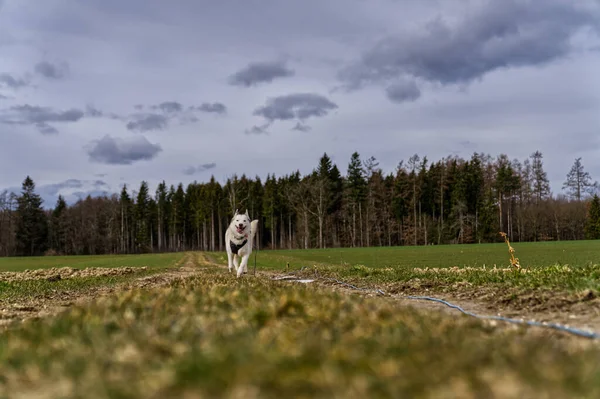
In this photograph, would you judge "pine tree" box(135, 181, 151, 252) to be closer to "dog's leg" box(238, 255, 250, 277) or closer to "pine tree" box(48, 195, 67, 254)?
"pine tree" box(48, 195, 67, 254)

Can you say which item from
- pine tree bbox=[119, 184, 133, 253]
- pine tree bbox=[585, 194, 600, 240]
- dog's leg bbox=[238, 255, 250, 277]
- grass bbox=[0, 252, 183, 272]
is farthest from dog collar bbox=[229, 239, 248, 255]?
pine tree bbox=[119, 184, 133, 253]

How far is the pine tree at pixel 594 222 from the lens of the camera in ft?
326

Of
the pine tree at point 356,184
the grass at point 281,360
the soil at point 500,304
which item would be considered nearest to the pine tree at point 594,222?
the pine tree at point 356,184

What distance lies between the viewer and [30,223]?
130 meters

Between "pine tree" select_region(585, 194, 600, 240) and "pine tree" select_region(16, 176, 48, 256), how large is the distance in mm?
141266

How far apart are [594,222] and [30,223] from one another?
14402 cm

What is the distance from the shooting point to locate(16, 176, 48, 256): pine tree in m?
130

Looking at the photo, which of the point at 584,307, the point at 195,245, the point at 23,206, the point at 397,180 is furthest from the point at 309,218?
the point at 584,307

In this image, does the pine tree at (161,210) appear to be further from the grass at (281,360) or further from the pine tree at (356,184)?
the grass at (281,360)

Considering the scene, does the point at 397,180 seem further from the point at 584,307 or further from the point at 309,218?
the point at 584,307

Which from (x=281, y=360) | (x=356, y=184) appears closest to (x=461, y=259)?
(x=281, y=360)

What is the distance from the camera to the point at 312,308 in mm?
6223

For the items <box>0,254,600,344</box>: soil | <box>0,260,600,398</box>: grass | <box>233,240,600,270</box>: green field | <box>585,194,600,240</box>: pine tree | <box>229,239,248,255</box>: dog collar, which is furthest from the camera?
<box>585,194,600,240</box>: pine tree

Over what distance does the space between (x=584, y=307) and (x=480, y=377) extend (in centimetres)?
633
